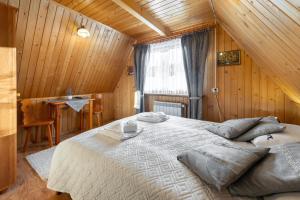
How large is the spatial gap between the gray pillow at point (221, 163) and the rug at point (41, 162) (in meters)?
1.99

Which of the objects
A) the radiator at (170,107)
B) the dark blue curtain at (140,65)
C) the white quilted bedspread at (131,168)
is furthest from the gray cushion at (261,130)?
the dark blue curtain at (140,65)

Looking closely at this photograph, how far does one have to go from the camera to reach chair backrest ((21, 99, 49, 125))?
2910mm

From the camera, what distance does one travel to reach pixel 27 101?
118 inches

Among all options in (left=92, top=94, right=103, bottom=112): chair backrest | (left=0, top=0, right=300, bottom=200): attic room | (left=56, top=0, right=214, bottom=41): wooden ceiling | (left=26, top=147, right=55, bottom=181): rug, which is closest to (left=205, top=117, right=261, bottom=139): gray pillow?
(left=0, top=0, right=300, bottom=200): attic room

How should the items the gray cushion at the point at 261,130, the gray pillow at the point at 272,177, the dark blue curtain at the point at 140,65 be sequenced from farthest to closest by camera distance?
1. the dark blue curtain at the point at 140,65
2. the gray cushion at the point at 261,130
3. the gray pillow at the point at 272,177

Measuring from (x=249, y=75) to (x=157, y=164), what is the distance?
233cm

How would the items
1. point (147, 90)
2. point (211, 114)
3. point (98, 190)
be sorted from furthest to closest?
point (147, 90), point (211, 114), point (98, 190)

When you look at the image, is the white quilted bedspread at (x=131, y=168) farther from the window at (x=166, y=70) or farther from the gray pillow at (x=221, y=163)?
the window at (x=166, y=70)

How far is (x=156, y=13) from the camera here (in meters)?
2.64

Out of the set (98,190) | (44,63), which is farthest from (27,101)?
(98,190)

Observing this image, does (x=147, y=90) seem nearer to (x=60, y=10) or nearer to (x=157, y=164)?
(x=60, y=10)

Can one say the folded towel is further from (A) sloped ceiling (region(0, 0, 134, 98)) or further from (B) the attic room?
(A) sloped ceiling (region(0, 0, 134, 98))

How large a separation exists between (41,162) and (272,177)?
285 cm

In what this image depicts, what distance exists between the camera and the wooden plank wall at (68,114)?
321cm
